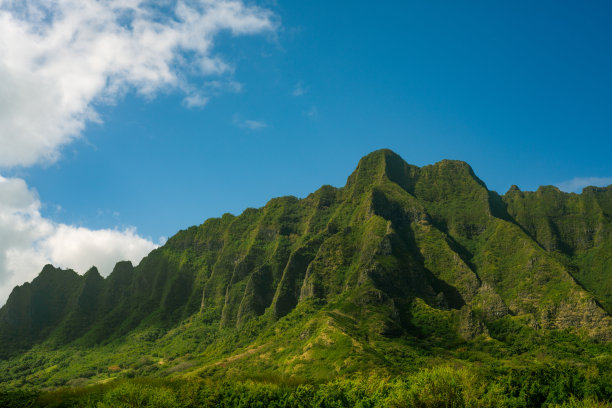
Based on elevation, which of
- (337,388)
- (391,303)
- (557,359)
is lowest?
(557,359)

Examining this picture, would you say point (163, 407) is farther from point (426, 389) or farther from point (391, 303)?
point (391, 303)

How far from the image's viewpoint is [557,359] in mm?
132250

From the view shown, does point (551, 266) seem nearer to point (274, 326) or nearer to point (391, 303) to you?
point (391, 303)

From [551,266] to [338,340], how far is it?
108 m

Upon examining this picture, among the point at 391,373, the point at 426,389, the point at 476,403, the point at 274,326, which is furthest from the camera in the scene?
the point at 274,326

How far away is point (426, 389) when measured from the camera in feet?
219

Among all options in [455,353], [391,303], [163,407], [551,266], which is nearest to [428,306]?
[391,303]

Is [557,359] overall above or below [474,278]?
below

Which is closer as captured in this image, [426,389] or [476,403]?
[476,403]

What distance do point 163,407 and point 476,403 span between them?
4517 cm

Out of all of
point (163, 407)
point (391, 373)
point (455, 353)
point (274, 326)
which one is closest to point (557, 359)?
point (455, 353)

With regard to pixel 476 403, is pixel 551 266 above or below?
above

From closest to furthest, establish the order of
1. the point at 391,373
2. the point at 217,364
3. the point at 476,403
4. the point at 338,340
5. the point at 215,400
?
1. the point at 476,403
2. the point at 215,400
3. the point at 391,373
4. the point at 338,340
5. the point at 217,364

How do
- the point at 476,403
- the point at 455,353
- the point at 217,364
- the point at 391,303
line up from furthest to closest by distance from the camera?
1. the point at 391,303
2. the point at 217,364
3. the point at 455,353
4. the point at 476,403
